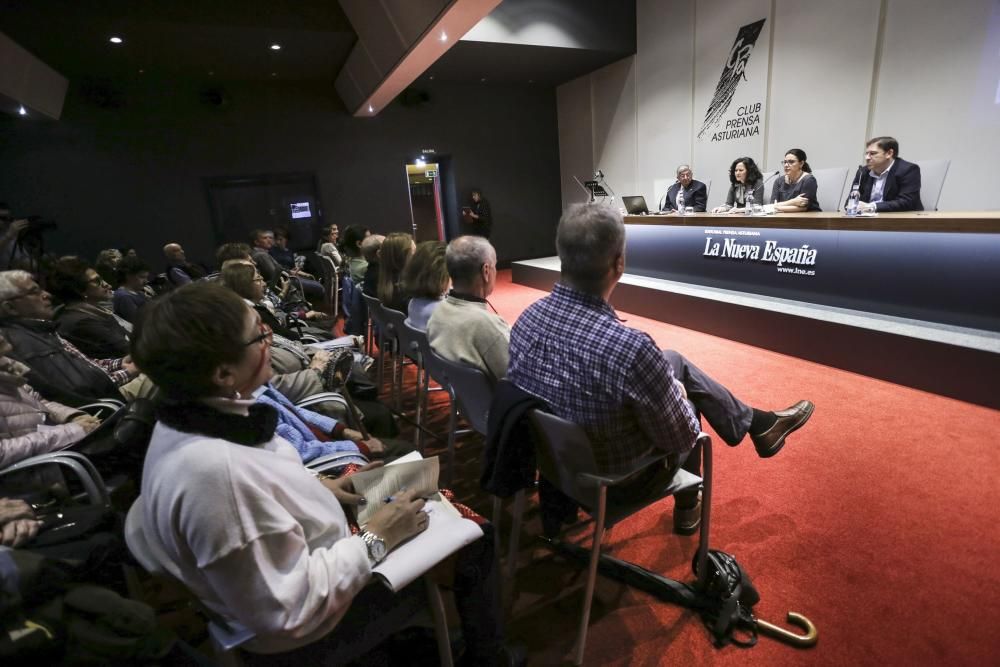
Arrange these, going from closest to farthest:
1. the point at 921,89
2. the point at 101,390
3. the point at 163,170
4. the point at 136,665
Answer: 1. the point at 136,665
2. the point at 101,390
3. the point at 921,89
4. the point at 163,170

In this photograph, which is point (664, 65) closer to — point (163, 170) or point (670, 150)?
point (670, 150)

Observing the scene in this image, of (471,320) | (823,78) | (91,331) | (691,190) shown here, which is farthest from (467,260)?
(823,78)

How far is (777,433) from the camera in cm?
213

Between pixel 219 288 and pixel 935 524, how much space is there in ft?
8.73

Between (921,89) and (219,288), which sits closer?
(219,288)

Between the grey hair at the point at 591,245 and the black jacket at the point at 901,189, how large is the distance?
11.5 feet

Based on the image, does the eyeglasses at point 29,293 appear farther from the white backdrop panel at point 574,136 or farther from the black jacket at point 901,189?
the white backdrop panel at point 574,136

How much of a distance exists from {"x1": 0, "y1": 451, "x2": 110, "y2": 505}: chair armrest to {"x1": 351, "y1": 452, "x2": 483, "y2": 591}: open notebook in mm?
1168

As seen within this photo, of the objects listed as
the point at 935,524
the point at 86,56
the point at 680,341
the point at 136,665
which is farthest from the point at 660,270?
the point at 86,56

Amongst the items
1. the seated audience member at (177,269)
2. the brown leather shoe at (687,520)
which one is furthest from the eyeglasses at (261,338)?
the seated audience member at (177,269)

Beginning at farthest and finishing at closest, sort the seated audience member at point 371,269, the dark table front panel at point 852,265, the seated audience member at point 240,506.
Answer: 1. the seated audience member at point 371,269
2. the dark table front panel at point 852,265
3. the seated audience member at point 240,506

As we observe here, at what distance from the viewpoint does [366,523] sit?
1127mm


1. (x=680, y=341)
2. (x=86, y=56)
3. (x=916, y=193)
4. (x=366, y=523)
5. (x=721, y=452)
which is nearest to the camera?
(x=366, y=523)

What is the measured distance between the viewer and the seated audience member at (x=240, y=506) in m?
0.81
